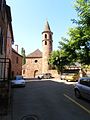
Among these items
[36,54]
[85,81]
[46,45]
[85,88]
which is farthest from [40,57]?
[85,88]

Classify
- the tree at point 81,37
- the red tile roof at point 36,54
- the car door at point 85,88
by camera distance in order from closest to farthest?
the car door at point 85,88, the tree at point 81,37, the red tile roof at point 36,54

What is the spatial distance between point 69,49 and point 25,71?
4130 cm

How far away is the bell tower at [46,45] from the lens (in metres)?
63.7

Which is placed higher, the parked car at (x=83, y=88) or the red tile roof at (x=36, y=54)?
the red tile roof at (x=36, y=54)

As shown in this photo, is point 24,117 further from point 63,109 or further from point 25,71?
point 25,71

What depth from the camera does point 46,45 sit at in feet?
218

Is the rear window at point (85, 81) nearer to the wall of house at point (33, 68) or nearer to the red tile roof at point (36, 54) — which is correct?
the wall of house at point (33, 68)

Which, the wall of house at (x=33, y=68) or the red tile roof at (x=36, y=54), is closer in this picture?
the wall of house at (x=33, y=68)

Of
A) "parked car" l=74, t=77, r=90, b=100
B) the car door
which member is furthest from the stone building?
the car door

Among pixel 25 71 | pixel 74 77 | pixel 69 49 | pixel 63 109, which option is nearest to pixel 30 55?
pixel 25 71

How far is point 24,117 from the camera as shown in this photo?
9906 millimetres

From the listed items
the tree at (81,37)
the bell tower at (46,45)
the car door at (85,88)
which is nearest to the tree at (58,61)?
the bell tower at (46,45)

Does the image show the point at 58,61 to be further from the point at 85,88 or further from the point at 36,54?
the point at 85,88

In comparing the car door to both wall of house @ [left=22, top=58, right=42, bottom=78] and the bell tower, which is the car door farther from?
wall of house @ [left=22, top=58, right=42, bottom=78]
